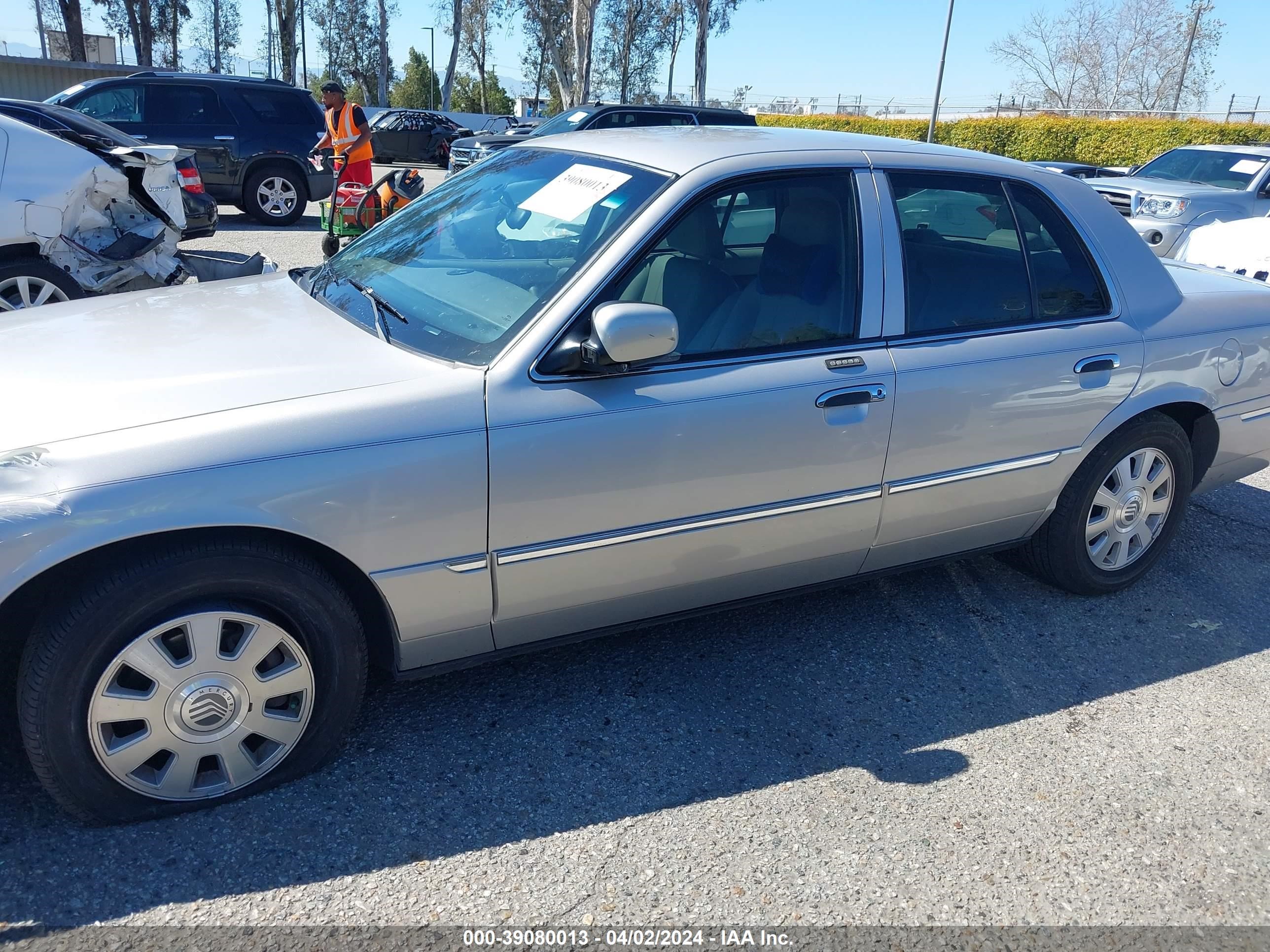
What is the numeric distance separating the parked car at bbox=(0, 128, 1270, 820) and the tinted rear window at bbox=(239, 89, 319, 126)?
10.4 m

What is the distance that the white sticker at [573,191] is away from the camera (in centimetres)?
312

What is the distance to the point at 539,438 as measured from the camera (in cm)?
264

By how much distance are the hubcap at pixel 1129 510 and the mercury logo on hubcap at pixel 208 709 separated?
10.1 feet

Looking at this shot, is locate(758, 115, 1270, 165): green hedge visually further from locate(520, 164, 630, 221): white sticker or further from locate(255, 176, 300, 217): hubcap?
locate(520, 164, 630, 221): white sticker

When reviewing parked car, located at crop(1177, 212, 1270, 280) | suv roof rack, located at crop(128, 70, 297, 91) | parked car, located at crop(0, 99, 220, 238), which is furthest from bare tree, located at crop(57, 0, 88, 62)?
parked car, located at crop(1177, 212, 1270, 280)

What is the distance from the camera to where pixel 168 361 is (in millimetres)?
2670

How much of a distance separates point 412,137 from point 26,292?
961 inches

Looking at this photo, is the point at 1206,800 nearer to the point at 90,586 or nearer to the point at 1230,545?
the point at 1230,545

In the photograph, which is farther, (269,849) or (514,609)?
(514,609)

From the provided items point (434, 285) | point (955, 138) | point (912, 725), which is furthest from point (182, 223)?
point (955, 138)

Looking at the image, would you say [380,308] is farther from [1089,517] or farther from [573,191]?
[1089,517]

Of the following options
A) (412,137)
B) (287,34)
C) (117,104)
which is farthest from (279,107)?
(287,34)

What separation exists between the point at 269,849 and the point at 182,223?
5.72 m

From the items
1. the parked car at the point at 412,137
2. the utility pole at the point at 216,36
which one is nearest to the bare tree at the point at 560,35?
the parked car at the point at 412,137
